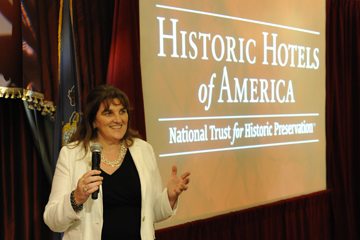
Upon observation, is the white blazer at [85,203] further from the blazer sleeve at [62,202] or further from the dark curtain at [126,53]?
the dark curtain at [126,53]

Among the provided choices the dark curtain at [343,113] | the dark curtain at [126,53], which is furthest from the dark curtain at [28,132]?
the dark curtain at [343,113]

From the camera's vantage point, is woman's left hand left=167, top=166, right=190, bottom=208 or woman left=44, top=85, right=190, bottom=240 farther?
woman's left hand left=167, top=166, right=190, bottom=208

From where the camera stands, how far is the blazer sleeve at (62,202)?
1.62m

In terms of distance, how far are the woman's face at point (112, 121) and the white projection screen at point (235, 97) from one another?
0.87 meters

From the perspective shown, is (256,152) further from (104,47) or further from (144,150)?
(144,150)

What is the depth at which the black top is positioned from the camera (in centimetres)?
173

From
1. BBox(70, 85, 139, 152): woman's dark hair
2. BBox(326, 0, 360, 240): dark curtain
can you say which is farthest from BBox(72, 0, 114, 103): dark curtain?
BBox(326, 0, 360, 240): dark curtain

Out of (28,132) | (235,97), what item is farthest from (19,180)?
(235,97)

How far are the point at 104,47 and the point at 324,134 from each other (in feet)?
7.85

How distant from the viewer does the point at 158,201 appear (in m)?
1.93

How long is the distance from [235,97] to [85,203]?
1.82 metres

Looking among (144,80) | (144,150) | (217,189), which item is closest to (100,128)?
(144,150)

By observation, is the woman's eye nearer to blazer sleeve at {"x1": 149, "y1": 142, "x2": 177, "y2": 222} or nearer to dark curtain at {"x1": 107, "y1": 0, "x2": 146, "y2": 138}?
blazer sleeve at {"x1": 149, "y1": 142, "x2": 177, "y2": 222}

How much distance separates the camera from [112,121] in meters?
1.79
